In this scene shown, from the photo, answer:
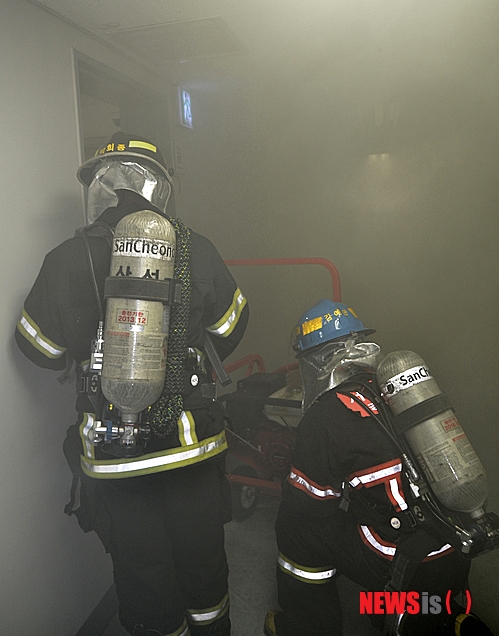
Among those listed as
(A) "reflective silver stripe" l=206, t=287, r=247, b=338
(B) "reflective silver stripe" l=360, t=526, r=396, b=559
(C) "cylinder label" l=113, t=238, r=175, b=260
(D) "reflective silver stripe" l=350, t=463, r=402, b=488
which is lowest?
(B) "reflective silver stripe" l=360, t=526, r=396, b=559

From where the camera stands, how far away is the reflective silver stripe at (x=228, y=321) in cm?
187

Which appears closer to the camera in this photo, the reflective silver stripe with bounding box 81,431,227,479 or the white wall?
the reflective silver stripe with bounding box 81,431,227,479

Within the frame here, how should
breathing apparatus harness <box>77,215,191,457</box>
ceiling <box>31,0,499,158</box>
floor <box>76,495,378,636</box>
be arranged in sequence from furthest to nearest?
1. ceiling <box>31,0,499,158</box>
2. floor <box>76,495,378,636</box>
3. breathing apparatus harness <box>77,215,191,457</box>

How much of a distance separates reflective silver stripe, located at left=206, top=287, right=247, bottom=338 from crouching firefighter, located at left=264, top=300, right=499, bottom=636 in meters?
0.43

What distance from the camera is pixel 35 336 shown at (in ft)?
5.63

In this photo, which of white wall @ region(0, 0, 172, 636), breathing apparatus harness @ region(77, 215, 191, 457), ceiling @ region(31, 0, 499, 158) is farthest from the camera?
ceiling @ region(31, 0, 499, 158)

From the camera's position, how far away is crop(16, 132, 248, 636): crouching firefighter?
1.49 meters

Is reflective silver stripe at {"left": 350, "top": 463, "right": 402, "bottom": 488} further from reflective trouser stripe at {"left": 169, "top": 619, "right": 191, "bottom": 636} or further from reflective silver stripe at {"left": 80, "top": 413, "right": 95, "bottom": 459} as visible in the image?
reflective silver stripe at {"left": 80, "top": 413, "right": 95, "bottom": 459}

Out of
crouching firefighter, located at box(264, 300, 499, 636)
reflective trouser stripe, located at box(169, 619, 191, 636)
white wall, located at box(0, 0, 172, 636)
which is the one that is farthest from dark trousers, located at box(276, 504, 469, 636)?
white wall, located at box(0, 0, 172, 636)

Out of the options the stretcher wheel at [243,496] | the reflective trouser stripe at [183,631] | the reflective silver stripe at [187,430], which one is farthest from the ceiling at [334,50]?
the reflective trouser stripe at [183,631]

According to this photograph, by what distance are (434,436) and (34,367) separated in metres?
1.47

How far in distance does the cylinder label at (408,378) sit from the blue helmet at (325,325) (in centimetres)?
40

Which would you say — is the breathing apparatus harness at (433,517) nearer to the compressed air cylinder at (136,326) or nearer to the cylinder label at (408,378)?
the cylinder label at (408,378)

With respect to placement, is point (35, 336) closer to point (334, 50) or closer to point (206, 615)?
point (206, 615)
